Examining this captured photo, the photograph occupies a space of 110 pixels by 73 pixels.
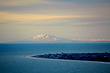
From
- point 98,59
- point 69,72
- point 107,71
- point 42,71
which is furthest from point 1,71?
point 98,59

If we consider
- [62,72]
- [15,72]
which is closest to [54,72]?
[62,72]

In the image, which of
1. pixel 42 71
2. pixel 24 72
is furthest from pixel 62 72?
pixel 24 72

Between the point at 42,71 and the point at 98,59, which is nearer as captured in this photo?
the point at 42,71

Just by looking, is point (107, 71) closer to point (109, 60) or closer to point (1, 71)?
point (109, 60)

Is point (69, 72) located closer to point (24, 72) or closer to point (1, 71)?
point (24, 72)

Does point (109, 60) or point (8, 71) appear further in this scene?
point (109, 60)

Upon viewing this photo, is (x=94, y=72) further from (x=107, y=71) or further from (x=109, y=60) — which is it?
(x=109, y=60)

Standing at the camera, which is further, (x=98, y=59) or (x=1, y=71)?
(x=98, y=59)
